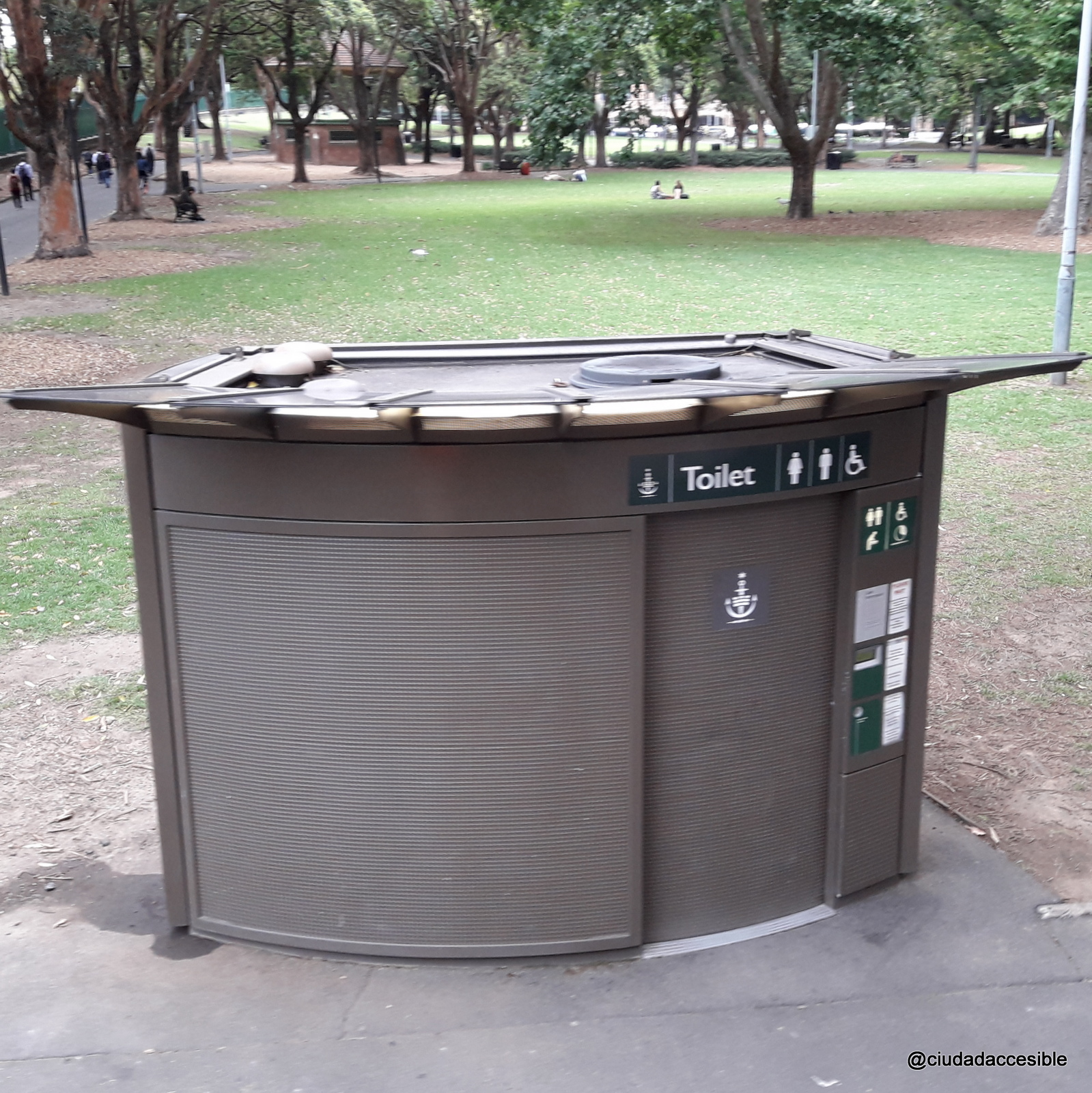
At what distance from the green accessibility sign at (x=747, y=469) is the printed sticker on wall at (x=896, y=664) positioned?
67 centimetres

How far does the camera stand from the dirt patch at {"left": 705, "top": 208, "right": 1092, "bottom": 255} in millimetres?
26473

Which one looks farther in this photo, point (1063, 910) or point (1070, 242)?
point (1070, 242)

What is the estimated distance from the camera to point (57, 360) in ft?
51.9

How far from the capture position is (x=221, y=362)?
4.59 m

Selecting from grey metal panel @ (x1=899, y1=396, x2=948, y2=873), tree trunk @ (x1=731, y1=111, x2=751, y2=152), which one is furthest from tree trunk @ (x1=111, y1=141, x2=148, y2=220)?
tree trunk @ (x1=731, y1=111, x2=751, y2=152)

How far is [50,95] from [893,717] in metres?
24.4

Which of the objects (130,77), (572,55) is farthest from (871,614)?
(130,77)

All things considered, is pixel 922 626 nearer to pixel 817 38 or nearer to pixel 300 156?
pixel 817 38

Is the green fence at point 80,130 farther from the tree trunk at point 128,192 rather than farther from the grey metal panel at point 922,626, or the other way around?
the grey metal panel at point 922,626

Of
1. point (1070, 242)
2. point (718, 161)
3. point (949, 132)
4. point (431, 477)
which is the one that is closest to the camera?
point (431, 477)

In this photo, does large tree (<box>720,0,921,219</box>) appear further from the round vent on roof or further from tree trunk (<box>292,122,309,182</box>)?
tree trunk (<box>292,122,309,182</box>)

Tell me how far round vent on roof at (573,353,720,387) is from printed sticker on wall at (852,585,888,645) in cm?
88

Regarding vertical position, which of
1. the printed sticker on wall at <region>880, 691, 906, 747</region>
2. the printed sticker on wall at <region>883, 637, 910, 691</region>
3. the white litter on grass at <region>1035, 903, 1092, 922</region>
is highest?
the printed sticker on wall at <region>883, 637, 910, 691</region>

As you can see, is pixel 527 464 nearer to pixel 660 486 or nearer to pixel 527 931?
pixel 660 486
